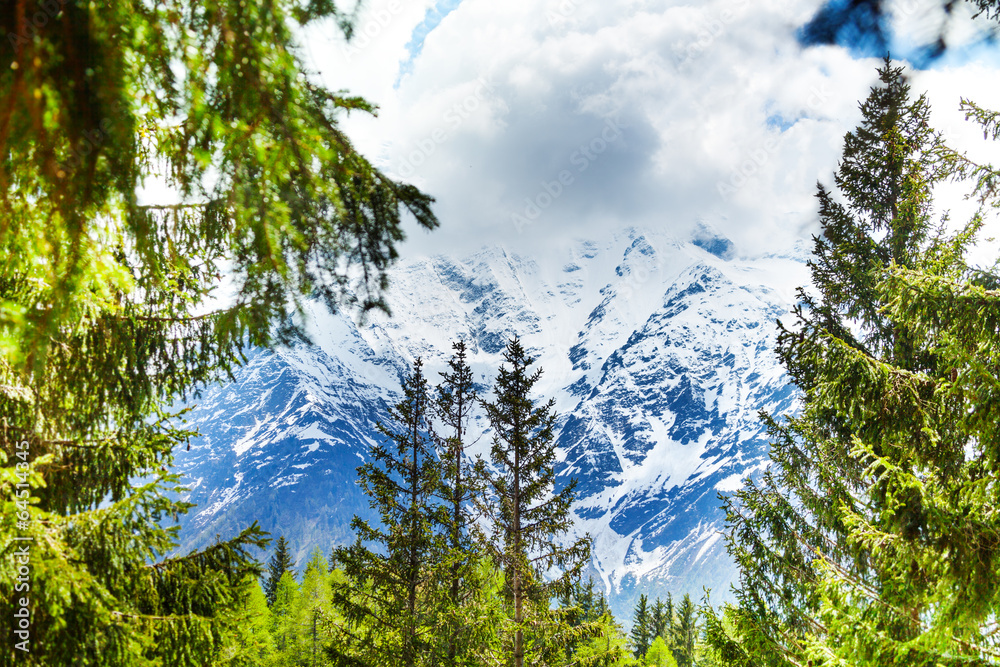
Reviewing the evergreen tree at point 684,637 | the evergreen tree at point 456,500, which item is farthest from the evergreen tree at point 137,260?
the evergreen tree at point 684,637

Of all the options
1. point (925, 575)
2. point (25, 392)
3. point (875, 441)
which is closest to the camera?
point (25, 392)

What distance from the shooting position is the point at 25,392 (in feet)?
11.0

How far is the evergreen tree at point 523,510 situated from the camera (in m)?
10.0

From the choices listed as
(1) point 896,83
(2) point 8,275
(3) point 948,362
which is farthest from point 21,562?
(1) point 896,83

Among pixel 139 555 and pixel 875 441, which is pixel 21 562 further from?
pixel 875 441

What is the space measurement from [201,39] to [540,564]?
10.4 meters

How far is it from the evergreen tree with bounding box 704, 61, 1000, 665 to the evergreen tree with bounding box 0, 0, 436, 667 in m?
4.82

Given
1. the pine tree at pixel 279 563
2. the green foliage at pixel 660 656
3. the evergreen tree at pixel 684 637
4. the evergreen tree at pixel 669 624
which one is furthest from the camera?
the evergreen tree at pixel 669 624

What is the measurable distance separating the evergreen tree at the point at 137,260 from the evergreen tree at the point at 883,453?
4824 mm

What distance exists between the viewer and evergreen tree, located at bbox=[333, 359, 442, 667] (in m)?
9.62

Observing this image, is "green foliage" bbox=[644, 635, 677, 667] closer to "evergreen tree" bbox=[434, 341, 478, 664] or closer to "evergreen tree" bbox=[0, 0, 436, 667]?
"evergreen tree" bbox=[434, 341, 478, 664]

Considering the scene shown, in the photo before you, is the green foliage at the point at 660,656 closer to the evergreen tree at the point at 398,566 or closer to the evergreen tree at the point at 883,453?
the evergreen tree at the point at 398,566

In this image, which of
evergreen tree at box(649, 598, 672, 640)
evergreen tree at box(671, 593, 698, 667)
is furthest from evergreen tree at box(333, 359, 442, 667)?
evergreen tree at box(649, 598, 672, 640)

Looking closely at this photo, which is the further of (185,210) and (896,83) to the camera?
(896,83)
